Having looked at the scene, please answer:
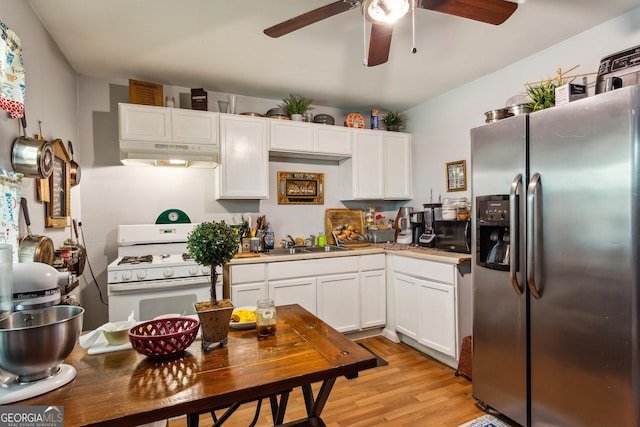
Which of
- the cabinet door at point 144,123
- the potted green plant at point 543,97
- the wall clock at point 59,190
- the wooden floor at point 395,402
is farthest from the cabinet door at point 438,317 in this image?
the wall clock at point 59,190

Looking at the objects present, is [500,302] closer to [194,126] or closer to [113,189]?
[194,126]

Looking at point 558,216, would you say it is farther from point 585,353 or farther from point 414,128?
point 414,128

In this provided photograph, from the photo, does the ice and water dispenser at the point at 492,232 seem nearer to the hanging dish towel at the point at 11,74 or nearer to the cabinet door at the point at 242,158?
the cabinet door at the point at 242,158

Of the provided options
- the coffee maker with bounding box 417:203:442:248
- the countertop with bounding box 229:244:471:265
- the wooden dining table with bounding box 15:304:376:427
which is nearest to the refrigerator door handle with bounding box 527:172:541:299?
the countertop with bounding box 229:244:471:265

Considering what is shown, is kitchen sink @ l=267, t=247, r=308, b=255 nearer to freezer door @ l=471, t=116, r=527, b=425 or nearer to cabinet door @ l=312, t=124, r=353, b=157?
cabinet door @ l=312, t=124, r=353, b=157

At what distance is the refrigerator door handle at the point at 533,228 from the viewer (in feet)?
5.84

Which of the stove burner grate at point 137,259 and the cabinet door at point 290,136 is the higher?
the cabinet door at point 290,136

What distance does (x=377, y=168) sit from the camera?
12.3ft

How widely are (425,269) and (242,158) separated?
197cm

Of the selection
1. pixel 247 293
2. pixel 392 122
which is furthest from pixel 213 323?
pixel 392 122

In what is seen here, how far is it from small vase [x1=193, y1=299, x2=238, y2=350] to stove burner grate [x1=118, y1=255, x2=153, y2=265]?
5.38 feet

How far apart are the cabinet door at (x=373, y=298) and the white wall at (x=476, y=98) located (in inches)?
43.6

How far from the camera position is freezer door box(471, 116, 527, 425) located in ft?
6.19

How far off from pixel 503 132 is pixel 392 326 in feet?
7.05
